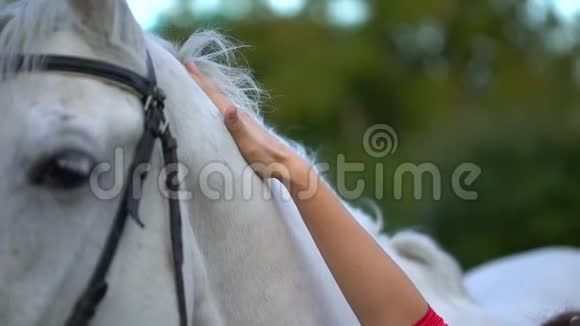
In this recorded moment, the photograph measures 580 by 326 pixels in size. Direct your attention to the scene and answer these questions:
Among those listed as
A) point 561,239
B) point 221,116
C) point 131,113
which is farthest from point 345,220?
point 561,239

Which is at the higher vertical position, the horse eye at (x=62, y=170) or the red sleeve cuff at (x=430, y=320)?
the horse eye at (x=62, y=170)

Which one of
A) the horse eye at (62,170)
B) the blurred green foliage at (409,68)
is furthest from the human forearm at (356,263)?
the blurred green foliage at (409,68)

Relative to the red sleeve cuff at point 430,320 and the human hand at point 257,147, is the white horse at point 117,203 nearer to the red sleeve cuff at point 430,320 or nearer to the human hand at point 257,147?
the human hand at point 257,147

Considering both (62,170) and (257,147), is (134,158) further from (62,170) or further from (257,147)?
(257,147)

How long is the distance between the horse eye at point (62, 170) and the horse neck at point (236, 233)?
306 mm

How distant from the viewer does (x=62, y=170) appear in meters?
1.60

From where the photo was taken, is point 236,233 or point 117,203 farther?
point 236,233

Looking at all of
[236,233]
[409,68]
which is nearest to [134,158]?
[236,233]

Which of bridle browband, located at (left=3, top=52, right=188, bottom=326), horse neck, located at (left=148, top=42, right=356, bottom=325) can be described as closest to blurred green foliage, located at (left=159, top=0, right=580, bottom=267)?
horse neck, located at (left=148, top=42, right=356, bottom=325)

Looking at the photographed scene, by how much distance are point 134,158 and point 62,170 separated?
176mm

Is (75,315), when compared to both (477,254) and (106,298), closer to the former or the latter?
(106,298)

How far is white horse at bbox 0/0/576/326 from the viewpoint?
1.59 m

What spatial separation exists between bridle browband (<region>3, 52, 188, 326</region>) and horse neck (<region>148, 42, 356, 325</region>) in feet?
0.29

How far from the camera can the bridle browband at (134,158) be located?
1.62 meters
